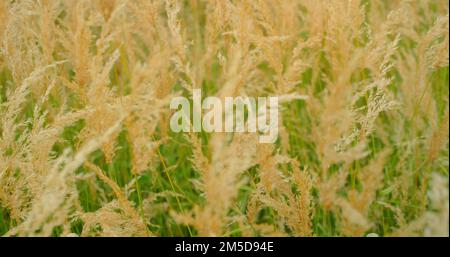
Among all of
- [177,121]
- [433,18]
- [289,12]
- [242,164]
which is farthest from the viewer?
[433,18]

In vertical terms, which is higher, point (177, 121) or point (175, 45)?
point (175, 45)

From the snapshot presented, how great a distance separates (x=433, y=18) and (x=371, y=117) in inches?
75.6

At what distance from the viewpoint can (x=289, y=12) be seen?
2322 millimetres

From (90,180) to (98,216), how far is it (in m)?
0.88

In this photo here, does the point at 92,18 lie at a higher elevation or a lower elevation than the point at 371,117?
higher

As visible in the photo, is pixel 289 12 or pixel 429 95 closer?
pixel 289 12

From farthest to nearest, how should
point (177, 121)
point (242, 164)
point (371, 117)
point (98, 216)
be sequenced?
point (177, 121) → point (371, 117) → point (98, 216) → point (242, 164)

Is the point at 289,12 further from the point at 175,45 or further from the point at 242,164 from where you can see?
the point at 242,164

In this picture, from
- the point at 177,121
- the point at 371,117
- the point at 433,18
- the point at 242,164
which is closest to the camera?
the point at 242,164
